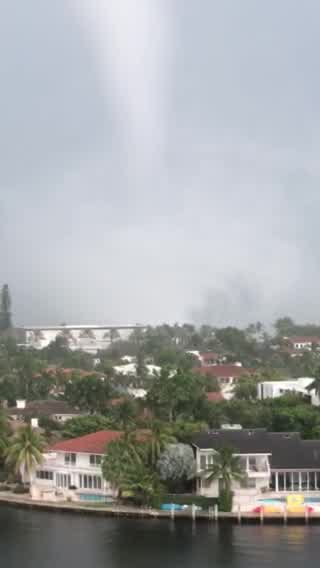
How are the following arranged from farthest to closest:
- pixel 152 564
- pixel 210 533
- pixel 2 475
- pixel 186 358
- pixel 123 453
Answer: pixel 186 358
pixel 2 475
pixel 123 453
pixel 210 533
pixel 152 564

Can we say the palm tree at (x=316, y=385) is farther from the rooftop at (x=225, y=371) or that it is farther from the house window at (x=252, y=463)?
the rooftop at (x=225, y=371)

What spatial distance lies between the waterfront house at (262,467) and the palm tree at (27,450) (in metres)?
12.1

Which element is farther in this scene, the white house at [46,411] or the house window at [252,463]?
the white house at [46,411]

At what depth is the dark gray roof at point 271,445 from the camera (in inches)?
2603

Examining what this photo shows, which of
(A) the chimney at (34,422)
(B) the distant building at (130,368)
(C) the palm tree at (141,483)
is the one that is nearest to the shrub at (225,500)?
(C) the palm tree at (141,483)

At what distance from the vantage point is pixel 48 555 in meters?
52.3

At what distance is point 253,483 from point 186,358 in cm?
10039

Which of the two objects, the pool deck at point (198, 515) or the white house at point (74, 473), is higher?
the white house at point (74, 473)

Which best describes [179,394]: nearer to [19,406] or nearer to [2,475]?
[2,475]

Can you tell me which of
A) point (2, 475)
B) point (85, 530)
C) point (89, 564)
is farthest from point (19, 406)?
point (89, 564)

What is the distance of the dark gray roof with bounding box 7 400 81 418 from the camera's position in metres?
102

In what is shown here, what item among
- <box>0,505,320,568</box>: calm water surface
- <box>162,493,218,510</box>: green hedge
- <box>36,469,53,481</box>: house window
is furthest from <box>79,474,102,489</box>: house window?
<box>0,505,320,568</box>: calm water surface

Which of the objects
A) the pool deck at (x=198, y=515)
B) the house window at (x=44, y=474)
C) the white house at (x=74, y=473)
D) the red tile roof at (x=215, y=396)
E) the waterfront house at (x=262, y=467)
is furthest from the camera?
the red tile roof at (x=215, y=396)

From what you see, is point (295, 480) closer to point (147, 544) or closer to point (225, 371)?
point (147, 544)
